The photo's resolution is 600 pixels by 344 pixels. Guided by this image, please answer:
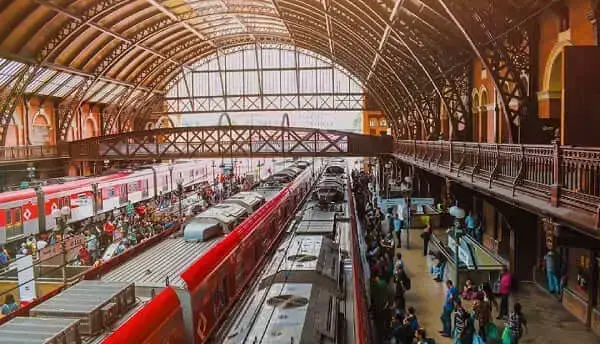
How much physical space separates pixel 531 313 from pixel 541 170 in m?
6.17

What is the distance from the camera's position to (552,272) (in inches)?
573

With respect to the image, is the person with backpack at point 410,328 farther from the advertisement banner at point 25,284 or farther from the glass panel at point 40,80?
the glass panel at point 40,80

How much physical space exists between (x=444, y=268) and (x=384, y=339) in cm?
699

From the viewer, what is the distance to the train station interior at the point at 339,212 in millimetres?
7473

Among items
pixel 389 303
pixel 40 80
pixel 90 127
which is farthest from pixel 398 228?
pixel 90 127

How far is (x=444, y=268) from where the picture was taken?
17.5m

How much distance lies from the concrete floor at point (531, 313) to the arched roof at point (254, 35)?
7097 millimetres

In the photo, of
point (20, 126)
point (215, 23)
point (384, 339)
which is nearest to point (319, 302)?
point (384, 339)

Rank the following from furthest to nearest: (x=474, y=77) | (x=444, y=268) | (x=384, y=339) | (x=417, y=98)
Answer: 1. (x=417, y=98)
2. (x=474, y=77)
3. (x=444, y=268)
4. (x=384, y=339)

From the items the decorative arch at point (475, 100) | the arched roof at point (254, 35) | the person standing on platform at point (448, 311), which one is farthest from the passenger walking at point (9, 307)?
the decorative arch at point (475, 100)

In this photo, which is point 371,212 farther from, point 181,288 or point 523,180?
point 181,288

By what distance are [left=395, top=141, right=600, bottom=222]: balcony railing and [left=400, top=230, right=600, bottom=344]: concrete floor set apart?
3.85 metres

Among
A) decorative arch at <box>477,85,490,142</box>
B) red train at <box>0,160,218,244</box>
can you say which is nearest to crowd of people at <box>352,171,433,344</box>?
decorative arch at <box>477,85,490,142</box>

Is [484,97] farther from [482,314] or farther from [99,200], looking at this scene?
[99,200]
